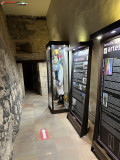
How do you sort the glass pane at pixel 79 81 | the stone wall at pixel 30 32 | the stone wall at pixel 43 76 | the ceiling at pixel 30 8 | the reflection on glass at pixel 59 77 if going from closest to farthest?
the glass pane at pixel 79 81 → the reflection on glass at pixel 59 77 → the ceiling at pixel 30 8 → the stone wall at pixel 30 32 → the stone wall at pixel 43 76

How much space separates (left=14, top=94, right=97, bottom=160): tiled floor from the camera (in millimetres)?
2135

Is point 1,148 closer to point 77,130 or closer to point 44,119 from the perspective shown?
point 77,130

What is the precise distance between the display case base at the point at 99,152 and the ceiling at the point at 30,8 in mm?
6094

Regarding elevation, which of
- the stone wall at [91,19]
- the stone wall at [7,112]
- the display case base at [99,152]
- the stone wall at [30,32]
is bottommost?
the display case base at [99,152]

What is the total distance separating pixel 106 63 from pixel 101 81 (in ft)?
1.06

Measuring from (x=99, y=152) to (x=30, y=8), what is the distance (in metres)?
6.72

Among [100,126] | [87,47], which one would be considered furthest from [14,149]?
[87,47]

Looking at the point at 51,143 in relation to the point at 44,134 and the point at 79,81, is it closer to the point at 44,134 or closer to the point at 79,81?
the point at 44,134

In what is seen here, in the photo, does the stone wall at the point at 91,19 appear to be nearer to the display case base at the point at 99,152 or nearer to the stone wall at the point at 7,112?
the display case base at the point at 99,152

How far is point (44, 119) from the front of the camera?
358 centimetres

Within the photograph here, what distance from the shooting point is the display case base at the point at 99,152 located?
183 centimetres

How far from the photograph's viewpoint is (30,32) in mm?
6570

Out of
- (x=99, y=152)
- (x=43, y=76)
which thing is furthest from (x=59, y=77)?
(x=43, y=76)

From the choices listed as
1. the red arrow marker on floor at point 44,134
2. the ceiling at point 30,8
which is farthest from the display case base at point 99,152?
the ceiling at point 30,8
